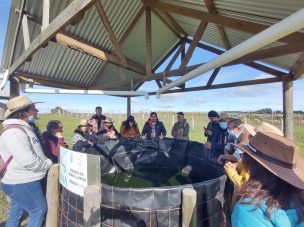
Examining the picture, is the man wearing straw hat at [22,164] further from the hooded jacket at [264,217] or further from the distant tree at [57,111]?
the distant tree at [57,111]

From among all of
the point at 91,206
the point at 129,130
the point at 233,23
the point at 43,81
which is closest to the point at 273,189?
the point at 91,206

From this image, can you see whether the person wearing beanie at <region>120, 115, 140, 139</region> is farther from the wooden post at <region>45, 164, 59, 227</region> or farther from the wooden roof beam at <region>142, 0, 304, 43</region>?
the wooden post at <region>45, 164, 59, 227</region>

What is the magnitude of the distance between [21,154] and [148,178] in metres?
3.09

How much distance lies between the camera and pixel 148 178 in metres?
5.36

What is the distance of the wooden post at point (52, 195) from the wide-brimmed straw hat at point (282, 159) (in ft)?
8.62

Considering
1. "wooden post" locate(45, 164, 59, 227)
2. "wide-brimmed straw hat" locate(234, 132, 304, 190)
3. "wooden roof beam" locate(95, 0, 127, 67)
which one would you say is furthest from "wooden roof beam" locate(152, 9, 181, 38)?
"wide-brimmed straw hat" locate(234, 132, 304, 190)

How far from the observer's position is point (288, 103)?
572 cm

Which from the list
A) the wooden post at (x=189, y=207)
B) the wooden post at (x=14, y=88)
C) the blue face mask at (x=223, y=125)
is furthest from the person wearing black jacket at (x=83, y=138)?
the wooden post at (x=189, y=207)

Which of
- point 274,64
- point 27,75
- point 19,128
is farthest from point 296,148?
point 27,75

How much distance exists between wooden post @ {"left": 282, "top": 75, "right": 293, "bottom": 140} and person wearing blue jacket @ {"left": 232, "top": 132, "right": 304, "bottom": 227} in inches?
189

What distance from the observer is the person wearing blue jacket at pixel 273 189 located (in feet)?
3.97

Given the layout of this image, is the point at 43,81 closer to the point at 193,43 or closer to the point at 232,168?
the point at 193,43

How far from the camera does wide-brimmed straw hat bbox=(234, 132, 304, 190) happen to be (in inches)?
49.1

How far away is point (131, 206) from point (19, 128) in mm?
1405
